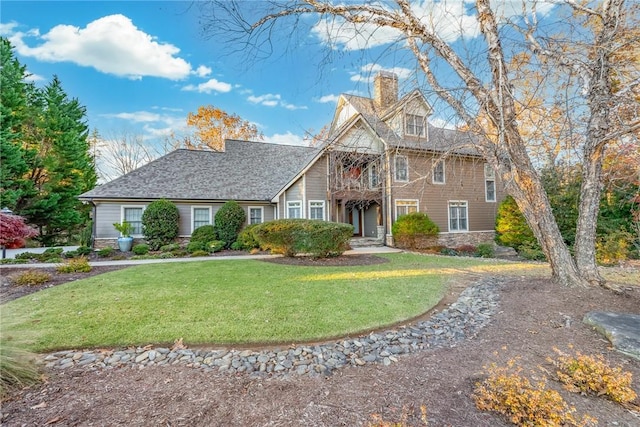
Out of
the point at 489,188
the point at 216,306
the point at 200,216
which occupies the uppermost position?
the point at 489,188

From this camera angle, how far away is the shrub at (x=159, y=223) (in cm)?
1348

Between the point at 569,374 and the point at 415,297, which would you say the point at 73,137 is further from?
the point at 569,374

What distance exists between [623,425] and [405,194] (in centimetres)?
1421

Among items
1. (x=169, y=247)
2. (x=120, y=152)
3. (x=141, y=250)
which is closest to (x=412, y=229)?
(x=169, y=247)

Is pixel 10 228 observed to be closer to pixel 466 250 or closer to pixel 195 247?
pixel 195 247

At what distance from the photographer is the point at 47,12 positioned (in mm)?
6441

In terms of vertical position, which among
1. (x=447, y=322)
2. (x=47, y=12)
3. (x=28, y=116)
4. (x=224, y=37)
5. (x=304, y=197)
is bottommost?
(x=447, y=322)

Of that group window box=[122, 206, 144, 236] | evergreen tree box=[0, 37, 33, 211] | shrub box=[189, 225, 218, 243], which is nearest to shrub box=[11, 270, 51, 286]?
shrub box=[189, 225, 218, 243]

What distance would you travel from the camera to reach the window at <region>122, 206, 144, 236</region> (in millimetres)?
14062

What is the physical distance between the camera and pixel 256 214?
A: 53.4 feet

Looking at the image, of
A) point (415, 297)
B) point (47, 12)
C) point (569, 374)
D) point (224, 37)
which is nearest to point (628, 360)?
point (569, 374)

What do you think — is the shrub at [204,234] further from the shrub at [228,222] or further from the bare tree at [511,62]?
the bare tree at [511,62]

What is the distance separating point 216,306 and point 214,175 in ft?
42.2

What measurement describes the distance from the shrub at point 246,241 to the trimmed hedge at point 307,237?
282 cm
